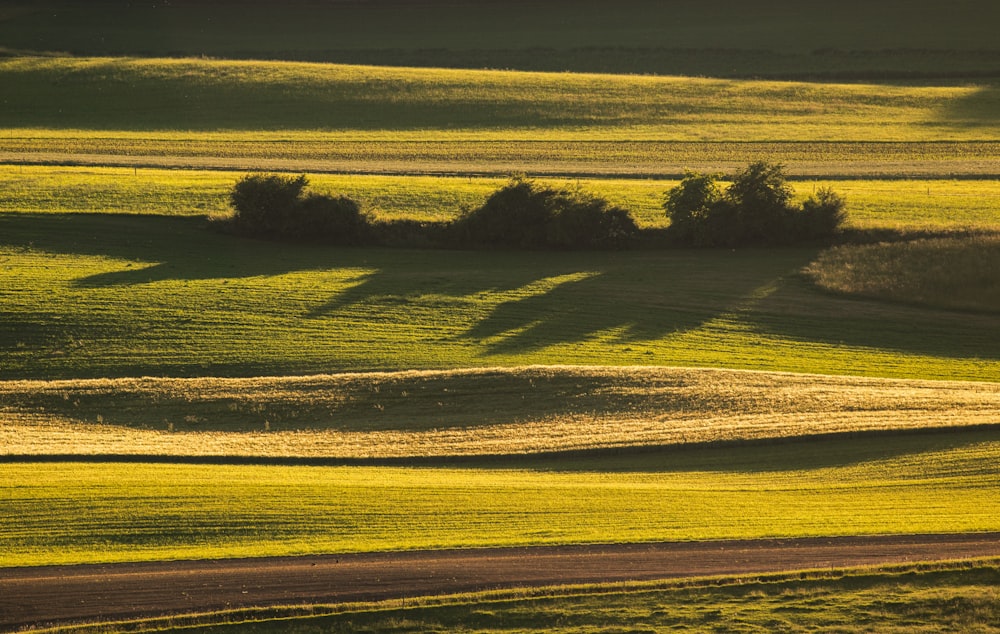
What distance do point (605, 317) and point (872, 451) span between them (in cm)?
1610

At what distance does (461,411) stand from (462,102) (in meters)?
53.1

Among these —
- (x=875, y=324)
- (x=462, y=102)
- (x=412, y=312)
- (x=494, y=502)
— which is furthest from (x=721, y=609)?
(x=462, y=102)

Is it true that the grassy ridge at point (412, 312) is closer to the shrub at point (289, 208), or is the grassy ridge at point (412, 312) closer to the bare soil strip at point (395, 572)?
the shrub at point (289, 208)

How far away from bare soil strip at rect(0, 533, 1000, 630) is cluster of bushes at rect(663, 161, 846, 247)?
32201 millimetres

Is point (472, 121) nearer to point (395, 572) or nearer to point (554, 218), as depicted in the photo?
→ point (554, 218)

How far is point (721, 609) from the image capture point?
22516 mm

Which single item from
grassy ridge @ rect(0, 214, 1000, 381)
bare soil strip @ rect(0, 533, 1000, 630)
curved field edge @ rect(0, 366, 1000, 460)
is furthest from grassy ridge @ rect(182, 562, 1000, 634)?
grassy ridge @ rect(0, 214, 1000, 381)

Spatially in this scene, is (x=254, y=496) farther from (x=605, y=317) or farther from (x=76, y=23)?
(x=76, y=23)

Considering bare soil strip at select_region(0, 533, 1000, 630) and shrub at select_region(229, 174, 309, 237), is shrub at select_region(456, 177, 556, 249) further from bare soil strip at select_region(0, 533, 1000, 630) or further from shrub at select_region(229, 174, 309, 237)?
bare soil strip at select_region(0, 533, 1000, 630)

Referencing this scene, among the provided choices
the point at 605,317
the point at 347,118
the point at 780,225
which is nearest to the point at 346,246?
the point at 605,317

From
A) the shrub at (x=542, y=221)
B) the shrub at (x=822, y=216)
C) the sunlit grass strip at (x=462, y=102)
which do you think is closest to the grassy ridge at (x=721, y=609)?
the shrub at (x=542, y=221)

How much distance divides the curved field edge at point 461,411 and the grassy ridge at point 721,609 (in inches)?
380

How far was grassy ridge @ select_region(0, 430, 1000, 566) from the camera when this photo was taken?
25.8 m

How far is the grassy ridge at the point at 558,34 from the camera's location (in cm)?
9950
